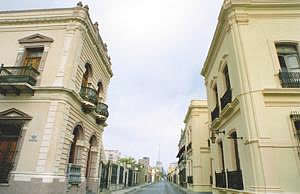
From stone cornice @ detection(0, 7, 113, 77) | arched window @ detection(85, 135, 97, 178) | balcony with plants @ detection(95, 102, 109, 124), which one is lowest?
arched window @ detection(85, 135, 97, 178)

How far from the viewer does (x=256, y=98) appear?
313 inches

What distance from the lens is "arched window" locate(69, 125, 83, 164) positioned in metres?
13.2

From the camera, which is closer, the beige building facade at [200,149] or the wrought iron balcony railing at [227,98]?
the wrought iron balcony railing at [227,98]

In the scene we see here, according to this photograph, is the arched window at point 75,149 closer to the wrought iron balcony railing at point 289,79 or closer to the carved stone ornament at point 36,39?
the carved stone ornament at point 36,39

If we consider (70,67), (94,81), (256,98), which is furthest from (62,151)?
(256,98)

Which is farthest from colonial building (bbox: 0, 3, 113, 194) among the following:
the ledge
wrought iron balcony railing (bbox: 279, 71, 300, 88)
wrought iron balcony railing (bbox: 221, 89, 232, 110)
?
wrought iron balcony railing (bbox: 279, 71, 300, 88)

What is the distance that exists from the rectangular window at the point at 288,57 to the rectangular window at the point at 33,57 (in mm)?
12773

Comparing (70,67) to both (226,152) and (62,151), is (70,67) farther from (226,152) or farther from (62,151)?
(226,152)

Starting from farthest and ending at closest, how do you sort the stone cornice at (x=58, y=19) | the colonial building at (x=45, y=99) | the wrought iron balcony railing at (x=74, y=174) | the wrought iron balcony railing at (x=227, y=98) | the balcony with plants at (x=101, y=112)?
the balcony with plants at (x=101, y=112), the stone cornice at (x=58, y=19), the wrought iron balcony railing at (x=74, y=174), the colonial building at (x=45, y=99), the wrought iron balcony railing at (x=227, y=98)

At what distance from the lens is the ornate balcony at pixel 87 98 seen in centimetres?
1329

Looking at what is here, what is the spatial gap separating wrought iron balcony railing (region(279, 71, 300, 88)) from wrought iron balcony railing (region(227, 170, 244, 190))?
3856mm

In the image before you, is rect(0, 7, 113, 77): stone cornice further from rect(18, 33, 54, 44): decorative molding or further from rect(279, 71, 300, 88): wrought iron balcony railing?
rect(279, 71, 300, 88): wrought iron balcony railing

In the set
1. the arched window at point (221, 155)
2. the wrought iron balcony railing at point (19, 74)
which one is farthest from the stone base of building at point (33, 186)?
the arched window at point (221, 155)

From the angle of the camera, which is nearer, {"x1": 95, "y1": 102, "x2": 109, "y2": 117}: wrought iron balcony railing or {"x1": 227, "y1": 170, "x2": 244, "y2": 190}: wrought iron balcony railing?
{"x1": 227, "y1": 170, "x2": 244, "y2": 190}: wrought iron balcony railing
